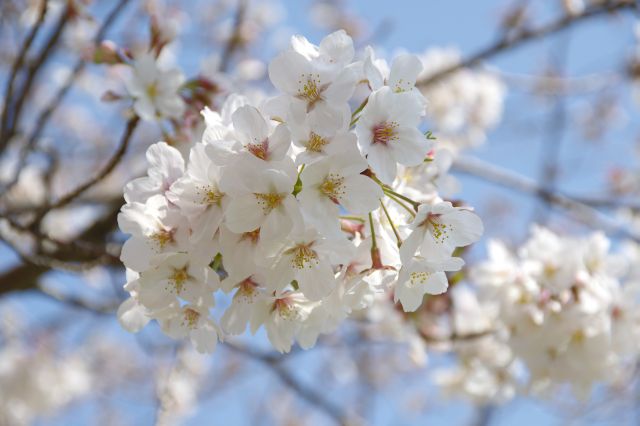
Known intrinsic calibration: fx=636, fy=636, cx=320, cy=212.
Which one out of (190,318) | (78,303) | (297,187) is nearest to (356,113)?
(297,187)

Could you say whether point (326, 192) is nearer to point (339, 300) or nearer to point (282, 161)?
point (282, 161)

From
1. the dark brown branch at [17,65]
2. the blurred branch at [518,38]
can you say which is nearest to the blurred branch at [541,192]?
the blurred branch at [518,38]

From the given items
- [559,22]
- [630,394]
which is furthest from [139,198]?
[630,394]

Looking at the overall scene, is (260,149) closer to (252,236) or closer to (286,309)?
(252,236)

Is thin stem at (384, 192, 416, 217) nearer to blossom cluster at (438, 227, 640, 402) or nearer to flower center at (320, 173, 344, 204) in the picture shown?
flower center at (320, 173, 344, 204)

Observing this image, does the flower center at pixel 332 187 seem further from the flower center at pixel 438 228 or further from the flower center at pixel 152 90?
the flower center at pixel 152 90

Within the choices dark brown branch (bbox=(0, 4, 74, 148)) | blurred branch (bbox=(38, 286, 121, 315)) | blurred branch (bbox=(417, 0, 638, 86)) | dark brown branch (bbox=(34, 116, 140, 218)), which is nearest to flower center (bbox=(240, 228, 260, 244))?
dark brown branch (bbox=(34, 116, 140, 218))
